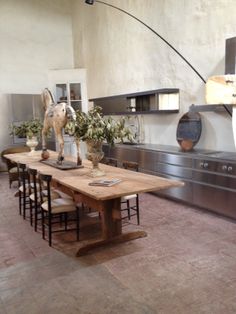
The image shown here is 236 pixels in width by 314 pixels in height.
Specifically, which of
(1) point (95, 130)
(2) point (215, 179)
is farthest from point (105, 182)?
(2) point (215, 179)

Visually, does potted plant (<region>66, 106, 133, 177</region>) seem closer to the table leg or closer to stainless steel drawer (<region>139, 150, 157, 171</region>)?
the table leg

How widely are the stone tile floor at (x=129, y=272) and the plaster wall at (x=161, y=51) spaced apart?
173 cm

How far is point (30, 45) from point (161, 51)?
13.6 feet

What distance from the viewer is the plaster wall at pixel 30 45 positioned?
7.62m

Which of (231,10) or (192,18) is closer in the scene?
(231,10)

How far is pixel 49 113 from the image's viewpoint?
4.03m

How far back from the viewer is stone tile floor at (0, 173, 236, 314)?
2.19 metres

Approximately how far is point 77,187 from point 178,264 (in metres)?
1.18

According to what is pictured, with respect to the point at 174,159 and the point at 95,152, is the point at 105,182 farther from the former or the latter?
the point at 174,159

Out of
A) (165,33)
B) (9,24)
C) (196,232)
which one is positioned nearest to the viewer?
(196,232)

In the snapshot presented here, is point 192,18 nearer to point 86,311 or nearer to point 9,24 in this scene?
point 86,311

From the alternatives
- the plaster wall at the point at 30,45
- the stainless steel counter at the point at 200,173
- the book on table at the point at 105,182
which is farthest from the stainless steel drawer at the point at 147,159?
the plaster wall at the point at 30,45

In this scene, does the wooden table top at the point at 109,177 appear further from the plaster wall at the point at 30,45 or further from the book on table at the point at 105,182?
the plaster wall at the point at 30,45

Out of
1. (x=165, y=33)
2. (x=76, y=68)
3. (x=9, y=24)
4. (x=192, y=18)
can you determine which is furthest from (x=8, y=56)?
(x=192, y=18)
